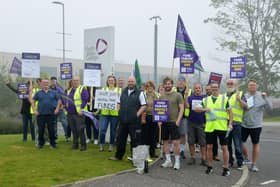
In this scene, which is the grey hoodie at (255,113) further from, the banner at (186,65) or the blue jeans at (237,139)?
the banner at (186,65)

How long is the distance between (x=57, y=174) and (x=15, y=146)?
369 cm

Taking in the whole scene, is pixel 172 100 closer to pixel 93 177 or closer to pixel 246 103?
pixel 246 103

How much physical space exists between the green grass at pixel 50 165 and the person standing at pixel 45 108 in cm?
58

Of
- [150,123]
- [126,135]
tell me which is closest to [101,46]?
[150,123]

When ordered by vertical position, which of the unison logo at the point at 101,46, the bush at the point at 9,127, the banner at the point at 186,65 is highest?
the unison logo at the point at 101,46

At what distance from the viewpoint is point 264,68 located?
124ft

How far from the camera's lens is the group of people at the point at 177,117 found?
27.3 ft

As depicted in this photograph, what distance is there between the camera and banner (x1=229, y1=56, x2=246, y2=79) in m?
9.54

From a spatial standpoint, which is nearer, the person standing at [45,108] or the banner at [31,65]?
the person standing at [45,108]

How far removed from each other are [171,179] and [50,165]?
258cm

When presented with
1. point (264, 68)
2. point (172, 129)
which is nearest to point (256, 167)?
point (172, 129)

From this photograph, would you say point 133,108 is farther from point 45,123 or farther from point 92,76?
point 45,123

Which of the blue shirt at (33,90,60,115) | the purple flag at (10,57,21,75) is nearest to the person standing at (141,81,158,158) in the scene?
the blue shirt at (33,90,60,115)

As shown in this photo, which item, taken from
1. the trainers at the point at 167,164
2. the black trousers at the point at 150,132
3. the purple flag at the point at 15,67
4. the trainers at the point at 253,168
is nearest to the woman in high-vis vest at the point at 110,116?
the black trousers at the point at 150,132
